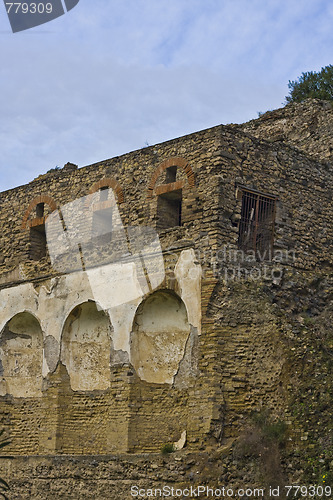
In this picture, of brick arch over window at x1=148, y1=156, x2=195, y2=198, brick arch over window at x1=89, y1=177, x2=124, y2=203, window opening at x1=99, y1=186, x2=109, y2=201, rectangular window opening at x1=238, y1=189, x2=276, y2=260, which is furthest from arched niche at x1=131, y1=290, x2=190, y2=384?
window opening at x1=99, y1=186, x2=109, y2=201

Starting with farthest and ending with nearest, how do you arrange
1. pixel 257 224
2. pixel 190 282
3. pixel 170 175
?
pixel 170 175, pixel 257 224, pixel 190 282

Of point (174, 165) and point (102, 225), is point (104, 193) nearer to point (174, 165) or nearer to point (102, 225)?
point (102, 225)

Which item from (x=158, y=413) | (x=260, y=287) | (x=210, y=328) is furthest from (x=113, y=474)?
(x=260, y=287)

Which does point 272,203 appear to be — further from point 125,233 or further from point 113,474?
point 113,474

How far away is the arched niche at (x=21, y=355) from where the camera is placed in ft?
73.9

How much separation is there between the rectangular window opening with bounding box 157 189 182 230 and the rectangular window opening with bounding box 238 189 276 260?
158 cm

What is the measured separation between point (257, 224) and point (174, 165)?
7.31 feet

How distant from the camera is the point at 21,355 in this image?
22.9m

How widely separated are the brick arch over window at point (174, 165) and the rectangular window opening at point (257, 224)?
118 cm

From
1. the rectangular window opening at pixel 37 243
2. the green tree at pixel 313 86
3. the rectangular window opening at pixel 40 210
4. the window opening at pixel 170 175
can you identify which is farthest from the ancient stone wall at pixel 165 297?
the green tree at pixel 313 86

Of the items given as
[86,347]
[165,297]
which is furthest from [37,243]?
[165,297]

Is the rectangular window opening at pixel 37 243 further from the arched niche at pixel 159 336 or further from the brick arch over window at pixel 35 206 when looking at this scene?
the arched niche at pixel 159 336

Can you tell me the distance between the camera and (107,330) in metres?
Answer: 21.1

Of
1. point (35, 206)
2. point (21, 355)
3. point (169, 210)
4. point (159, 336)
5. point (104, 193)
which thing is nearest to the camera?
point (159, 336)
